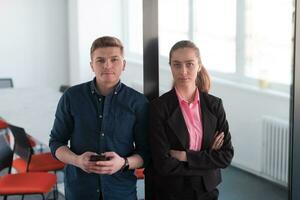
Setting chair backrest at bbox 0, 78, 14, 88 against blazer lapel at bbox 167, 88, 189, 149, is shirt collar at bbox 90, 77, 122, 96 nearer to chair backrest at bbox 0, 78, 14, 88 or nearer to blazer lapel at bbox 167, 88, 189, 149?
blazer lapel at bbox 167, 88, 189, 149

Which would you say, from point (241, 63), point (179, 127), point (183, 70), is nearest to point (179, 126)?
point (179, 127)

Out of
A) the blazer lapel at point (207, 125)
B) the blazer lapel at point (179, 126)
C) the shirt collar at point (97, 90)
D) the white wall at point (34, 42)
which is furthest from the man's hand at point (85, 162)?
the white wall at point (34, 42)

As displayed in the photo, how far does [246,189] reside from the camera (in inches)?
184

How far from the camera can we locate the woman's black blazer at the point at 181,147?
212 centimetres

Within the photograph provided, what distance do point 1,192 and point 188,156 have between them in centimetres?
169

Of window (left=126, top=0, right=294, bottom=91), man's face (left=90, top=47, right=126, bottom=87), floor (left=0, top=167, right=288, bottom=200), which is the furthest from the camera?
window (left=126, top=0, right=294, bottom=91)

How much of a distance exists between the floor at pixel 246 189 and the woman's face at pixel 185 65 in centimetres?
253

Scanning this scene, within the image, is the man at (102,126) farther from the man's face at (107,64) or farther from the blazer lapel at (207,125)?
the blazer lapel at (207,125)

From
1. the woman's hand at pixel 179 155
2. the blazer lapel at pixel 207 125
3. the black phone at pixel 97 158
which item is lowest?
the woman's hand at pixel 179 155

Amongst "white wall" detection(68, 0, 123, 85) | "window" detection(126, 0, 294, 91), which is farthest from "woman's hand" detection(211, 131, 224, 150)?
"white wall" detection(68, 0, 123, 85)

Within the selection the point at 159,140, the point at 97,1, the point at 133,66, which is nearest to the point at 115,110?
the point at 159,140

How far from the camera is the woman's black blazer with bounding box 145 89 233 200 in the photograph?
2.12 meters

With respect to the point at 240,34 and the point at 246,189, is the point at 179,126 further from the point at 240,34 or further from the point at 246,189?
the point at 240,34

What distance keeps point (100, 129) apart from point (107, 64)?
280 mm
